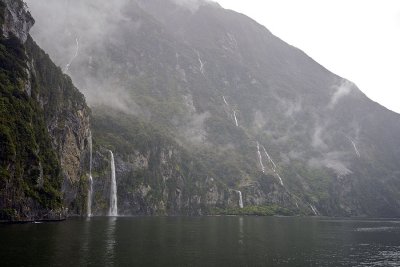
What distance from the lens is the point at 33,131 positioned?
99.4 metres

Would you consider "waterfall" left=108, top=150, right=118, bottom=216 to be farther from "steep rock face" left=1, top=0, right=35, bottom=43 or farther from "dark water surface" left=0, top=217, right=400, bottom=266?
"dark water surface" left=0, top=217, right=400, bottom=266

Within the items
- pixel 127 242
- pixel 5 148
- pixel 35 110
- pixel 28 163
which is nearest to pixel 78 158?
pixel 35 110

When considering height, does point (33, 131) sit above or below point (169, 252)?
above

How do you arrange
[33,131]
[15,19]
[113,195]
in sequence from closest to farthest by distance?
[33,131]
[15,19]
[113,195]

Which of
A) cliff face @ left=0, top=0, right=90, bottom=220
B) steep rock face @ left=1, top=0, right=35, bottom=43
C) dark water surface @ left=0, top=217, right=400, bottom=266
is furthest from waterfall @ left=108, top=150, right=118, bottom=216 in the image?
dark water surface @ left=0, top=217, right=400, bottom=266

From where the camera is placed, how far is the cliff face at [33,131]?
84000mm

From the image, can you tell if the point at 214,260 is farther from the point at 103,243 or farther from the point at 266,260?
the point at 103,243

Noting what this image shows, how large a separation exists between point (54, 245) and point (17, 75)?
63.1 meters

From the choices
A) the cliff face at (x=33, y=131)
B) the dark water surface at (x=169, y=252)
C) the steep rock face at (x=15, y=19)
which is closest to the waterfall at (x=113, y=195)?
the cliff face at (x=33, y=131)

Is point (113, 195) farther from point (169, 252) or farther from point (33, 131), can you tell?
point (169, 252)

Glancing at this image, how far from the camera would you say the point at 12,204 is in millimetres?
81500

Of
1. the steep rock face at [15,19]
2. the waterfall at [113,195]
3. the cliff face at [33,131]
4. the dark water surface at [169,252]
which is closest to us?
the dark water surface at [169,252]

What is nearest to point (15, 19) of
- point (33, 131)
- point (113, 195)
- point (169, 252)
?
point (33, 131)

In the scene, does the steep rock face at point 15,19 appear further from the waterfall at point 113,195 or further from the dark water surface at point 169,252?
the dark water surface at point 169,252
